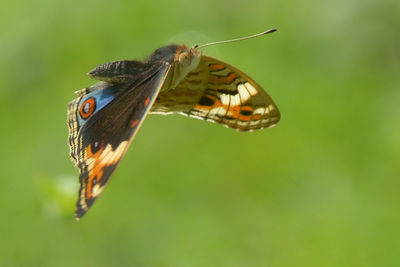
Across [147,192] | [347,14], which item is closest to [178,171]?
[147,192]

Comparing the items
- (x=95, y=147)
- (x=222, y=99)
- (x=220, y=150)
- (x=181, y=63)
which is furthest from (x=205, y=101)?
(x=220, y=150)

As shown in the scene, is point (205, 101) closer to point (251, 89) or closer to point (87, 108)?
point (251, 89)

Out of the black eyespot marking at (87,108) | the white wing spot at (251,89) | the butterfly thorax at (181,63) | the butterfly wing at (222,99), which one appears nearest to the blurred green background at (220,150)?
the black eyespot marking at (87,108)

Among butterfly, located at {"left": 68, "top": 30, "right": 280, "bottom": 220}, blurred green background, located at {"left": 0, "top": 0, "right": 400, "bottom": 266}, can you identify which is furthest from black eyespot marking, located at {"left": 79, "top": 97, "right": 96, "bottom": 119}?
blurred green background, located at {"left": 0, "top": 0, "right": 400, "bottom": 266}

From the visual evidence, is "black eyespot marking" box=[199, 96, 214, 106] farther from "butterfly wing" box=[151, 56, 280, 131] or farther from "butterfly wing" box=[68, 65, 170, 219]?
"butterfly wing" box=[68, 65, 170, 219]

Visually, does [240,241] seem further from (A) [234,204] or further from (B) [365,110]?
(B) [365,110]

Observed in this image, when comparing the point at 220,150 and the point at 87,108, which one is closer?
the point at 87,108

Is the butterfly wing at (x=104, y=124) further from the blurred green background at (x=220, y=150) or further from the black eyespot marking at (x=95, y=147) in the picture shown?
the blurred green background at (x=220, y=150)
